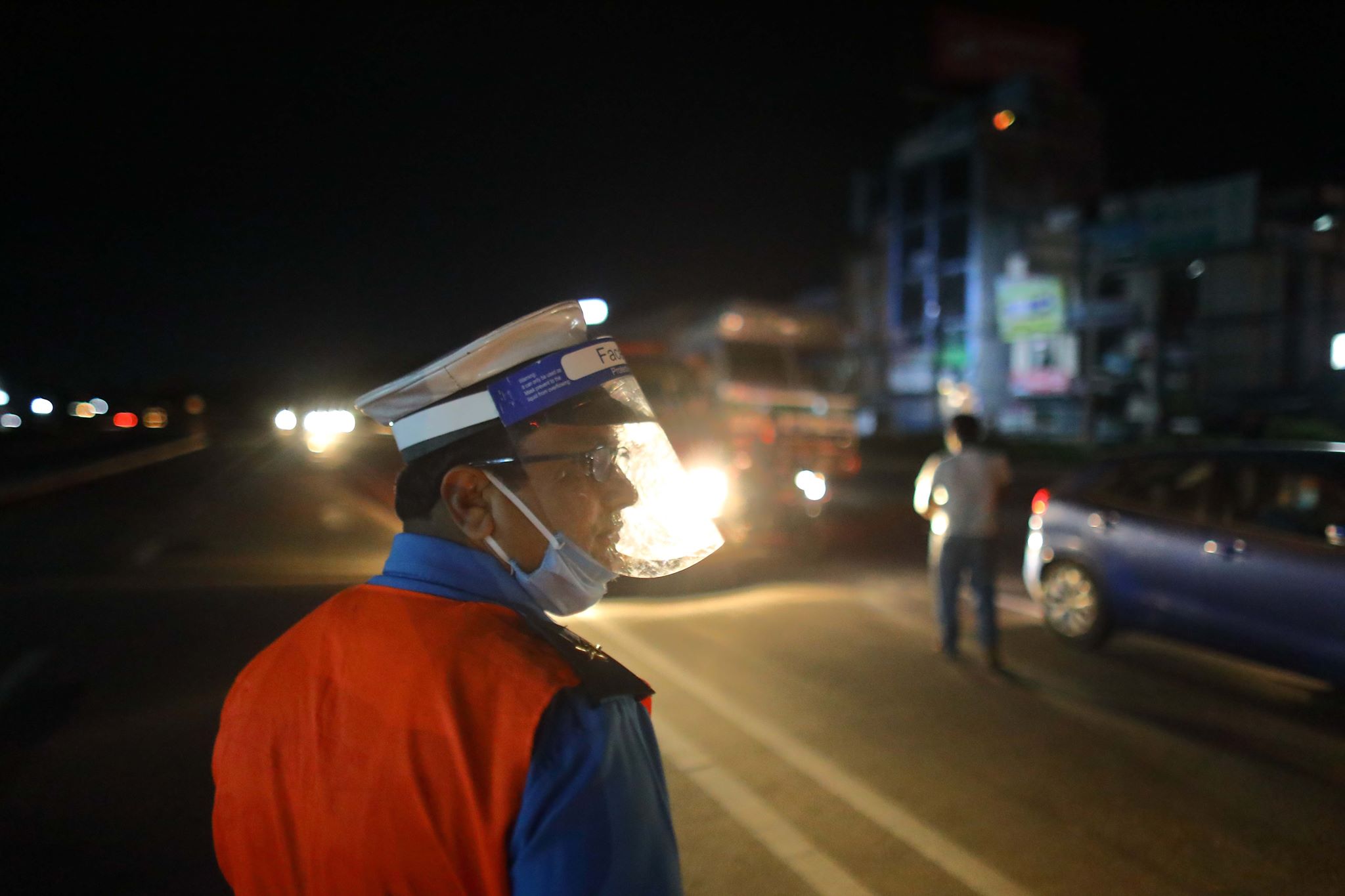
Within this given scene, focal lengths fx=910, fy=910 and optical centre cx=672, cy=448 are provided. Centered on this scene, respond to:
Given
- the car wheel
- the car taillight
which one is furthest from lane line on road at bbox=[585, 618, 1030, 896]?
the car taillight

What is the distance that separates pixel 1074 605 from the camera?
6734 millimetres

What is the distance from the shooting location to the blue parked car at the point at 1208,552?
523 cm

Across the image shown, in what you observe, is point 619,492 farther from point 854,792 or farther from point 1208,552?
point 1208,552

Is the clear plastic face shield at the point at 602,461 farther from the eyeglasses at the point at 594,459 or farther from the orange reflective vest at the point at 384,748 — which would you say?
the orange reflective vest at the point at 384,748

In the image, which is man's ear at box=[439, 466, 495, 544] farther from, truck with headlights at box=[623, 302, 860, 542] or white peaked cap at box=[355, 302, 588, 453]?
truck with headlights at box=[623, 302, 860, 542]

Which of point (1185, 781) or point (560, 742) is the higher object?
point (560, 742)

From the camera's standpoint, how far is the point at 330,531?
11039 millimetres

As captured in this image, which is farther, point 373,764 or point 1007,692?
point 1007,692

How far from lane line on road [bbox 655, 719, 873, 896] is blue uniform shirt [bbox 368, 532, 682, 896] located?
100 inches

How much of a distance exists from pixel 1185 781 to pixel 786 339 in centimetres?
1352

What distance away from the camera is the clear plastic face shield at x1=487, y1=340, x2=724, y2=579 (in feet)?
4.42

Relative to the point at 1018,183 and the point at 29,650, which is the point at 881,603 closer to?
the point at 29,650

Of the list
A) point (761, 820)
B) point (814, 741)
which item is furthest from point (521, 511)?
point (814, 741)

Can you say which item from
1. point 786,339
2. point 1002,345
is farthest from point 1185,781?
point 1002,345
